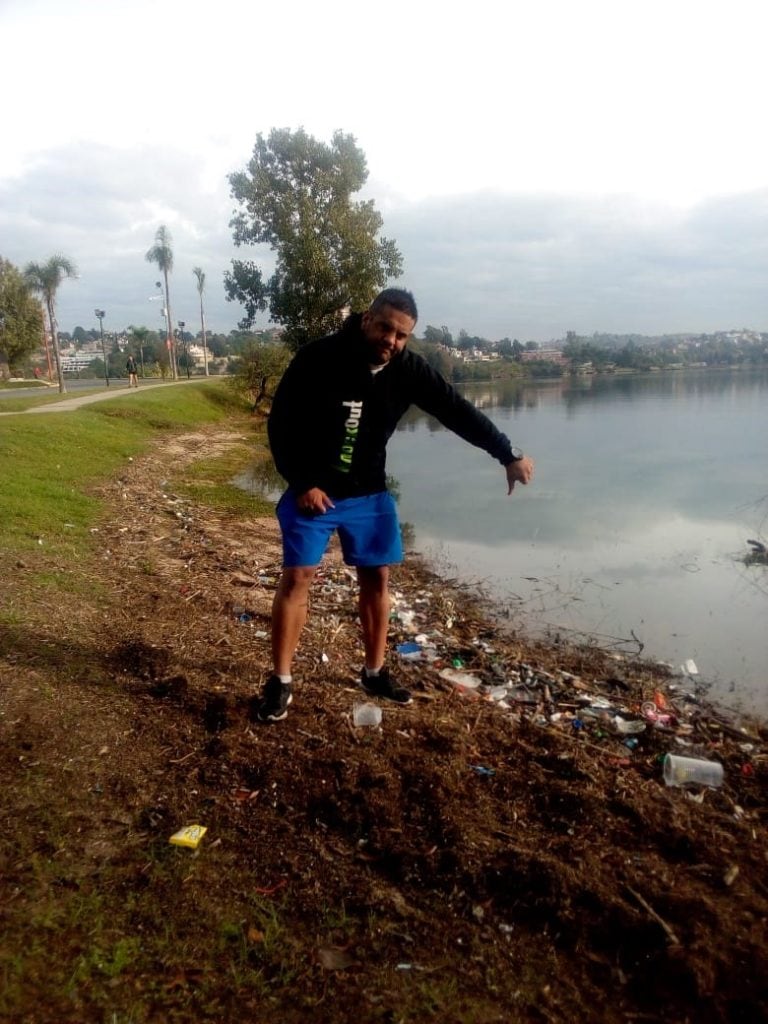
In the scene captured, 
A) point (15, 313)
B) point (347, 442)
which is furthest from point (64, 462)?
point (15, 313)

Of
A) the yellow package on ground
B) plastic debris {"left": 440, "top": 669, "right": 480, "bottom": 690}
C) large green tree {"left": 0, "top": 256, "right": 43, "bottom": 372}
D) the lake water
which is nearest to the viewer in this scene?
the yellow package on ground

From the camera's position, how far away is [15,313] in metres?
34.9

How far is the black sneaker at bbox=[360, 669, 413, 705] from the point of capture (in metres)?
3.46

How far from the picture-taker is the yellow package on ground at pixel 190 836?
90.2 inches

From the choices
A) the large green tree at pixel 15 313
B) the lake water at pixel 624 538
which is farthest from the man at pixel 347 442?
the large green tree at pixel 15 313

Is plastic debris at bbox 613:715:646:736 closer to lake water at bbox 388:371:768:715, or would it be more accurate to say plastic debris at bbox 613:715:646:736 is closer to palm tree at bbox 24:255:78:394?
lake water at bbox 388:371:768:715

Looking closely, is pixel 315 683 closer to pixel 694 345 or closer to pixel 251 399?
pixel 251 399

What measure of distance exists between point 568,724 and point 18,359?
136ft

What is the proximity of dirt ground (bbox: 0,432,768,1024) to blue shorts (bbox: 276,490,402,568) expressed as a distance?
81 centimetres

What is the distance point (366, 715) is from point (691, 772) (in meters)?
1.56

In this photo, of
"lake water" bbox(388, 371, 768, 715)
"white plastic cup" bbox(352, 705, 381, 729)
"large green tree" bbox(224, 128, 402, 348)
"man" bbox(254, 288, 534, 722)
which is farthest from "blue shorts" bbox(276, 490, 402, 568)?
"large green tree" bbox(224, 128, 402, 348)

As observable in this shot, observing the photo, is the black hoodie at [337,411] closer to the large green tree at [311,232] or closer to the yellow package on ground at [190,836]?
the yellow package on ground at [190,836]

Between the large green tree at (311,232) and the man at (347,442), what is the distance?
21.2 metres

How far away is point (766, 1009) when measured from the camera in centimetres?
172
